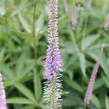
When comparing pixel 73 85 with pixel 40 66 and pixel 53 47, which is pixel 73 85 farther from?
pixel 53 47

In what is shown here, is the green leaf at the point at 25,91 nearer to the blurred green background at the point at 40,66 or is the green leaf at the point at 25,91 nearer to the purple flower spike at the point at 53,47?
the blurred green background at the point at 40,66

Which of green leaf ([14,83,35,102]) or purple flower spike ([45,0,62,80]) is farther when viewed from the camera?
green leaf ([14,83,35,102])

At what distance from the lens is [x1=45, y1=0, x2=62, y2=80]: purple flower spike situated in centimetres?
174

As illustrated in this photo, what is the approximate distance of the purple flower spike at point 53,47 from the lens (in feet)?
5.72

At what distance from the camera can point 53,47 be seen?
181cm

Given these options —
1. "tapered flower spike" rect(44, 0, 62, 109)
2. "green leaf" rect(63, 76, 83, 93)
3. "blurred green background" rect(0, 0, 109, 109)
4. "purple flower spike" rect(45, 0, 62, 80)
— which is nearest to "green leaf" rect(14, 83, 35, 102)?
"blurred green background" rect(0, 0, 109, 109)

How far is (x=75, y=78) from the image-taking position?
394cm

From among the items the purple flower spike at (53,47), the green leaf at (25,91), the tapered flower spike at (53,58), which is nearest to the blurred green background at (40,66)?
the green leaf at (25,91)

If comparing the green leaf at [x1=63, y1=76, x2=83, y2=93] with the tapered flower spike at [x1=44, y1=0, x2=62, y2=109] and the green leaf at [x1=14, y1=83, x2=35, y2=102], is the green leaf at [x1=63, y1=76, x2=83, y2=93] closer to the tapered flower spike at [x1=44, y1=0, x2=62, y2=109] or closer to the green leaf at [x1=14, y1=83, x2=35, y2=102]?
the green leaf at [x1=14, y1=83, x2=35, y2=102]

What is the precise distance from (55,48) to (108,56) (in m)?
2.33

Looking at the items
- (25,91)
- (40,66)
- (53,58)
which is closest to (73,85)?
(40,66)

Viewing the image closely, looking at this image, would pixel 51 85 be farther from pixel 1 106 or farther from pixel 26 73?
pixel 26 73

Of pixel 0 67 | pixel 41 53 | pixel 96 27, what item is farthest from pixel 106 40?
pixel 0 67

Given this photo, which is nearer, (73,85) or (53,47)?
(53,47)
